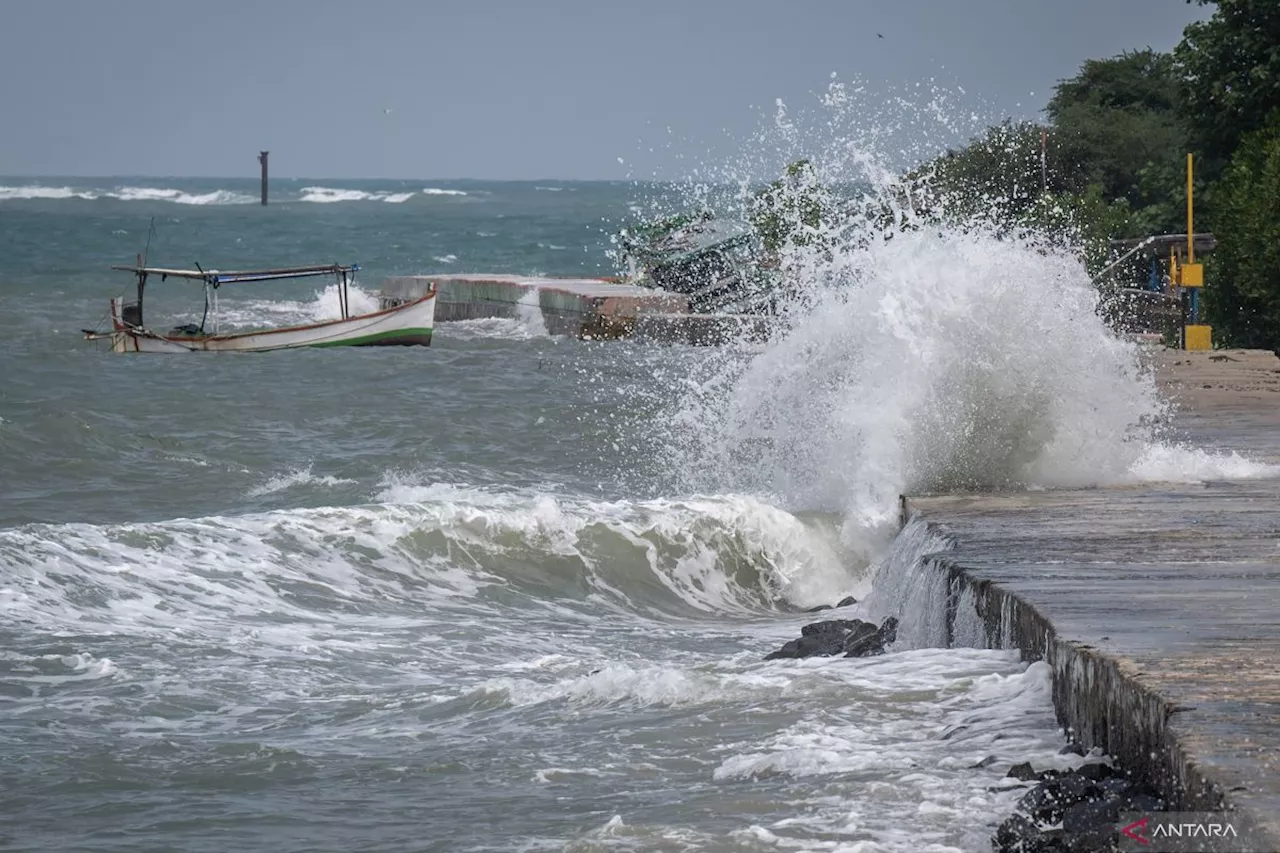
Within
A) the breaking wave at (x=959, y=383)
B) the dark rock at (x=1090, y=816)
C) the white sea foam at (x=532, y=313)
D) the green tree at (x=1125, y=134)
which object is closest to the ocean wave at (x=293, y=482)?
the breaking wave at (x=959, y=383)

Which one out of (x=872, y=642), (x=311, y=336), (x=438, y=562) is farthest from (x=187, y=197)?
(x=872, y=642)

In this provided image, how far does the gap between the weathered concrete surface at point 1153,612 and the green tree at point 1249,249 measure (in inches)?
399

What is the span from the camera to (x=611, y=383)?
2459 cm

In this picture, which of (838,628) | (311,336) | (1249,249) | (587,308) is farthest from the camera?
(587,308)

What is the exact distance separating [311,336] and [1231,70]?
1494cm

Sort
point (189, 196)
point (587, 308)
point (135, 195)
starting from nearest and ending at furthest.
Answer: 1. point (587, 308)
2. point (189, 196)
3. point (135, 195)

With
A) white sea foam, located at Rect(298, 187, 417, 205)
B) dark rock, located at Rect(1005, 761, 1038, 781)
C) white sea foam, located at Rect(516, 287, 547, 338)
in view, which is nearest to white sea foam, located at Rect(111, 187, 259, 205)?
white sea foam, located at Rect(298, 187, 417, 205)

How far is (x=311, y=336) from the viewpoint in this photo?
29938 mm

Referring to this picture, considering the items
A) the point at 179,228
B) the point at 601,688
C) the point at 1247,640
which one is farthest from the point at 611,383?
the point at 179,228

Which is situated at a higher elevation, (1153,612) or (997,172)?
(997,172)

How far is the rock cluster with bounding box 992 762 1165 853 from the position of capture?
16.9 feet

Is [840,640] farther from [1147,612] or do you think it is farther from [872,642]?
[1147,612]

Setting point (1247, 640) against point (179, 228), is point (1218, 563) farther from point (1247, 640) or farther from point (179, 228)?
point (179, 228)

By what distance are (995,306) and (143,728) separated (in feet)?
20.5
